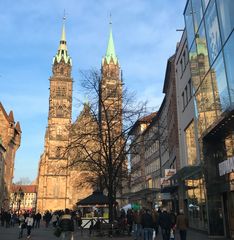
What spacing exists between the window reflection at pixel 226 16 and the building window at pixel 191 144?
A: 36.9ft

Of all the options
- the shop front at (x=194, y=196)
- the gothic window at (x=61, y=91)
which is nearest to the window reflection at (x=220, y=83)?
the shop front at (x=194, y=196)

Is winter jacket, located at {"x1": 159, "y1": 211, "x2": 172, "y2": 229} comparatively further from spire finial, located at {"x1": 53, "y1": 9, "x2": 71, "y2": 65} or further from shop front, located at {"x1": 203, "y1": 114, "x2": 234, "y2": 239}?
spire finial, located at {"x1": 53, "y1": 9, "x2": 71, "y2": 65}

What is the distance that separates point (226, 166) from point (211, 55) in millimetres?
5606

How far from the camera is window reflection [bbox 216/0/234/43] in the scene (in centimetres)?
1427

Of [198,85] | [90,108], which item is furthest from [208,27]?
[90,108]

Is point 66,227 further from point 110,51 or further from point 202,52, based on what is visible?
point 110,51

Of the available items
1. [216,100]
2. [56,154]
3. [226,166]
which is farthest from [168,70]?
[56,154]

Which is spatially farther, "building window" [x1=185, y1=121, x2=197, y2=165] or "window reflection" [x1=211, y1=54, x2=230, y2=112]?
"building window" [x1=185, y1=121, x2=197, y2=165]

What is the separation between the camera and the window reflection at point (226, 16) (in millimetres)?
14266

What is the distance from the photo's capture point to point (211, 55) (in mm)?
17891

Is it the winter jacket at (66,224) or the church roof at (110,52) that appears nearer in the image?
the winter jacket at (66,224)

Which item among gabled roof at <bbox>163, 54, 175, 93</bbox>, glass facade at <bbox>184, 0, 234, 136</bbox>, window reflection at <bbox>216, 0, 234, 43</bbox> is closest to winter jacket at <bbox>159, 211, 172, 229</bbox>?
glass facade at <bbox>184, 0, 234, 136</bbox>

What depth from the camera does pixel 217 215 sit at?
18.6 meters

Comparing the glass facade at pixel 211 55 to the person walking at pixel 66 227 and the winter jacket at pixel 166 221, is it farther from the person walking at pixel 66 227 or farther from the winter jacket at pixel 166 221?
the person walking at pixel 66 227
